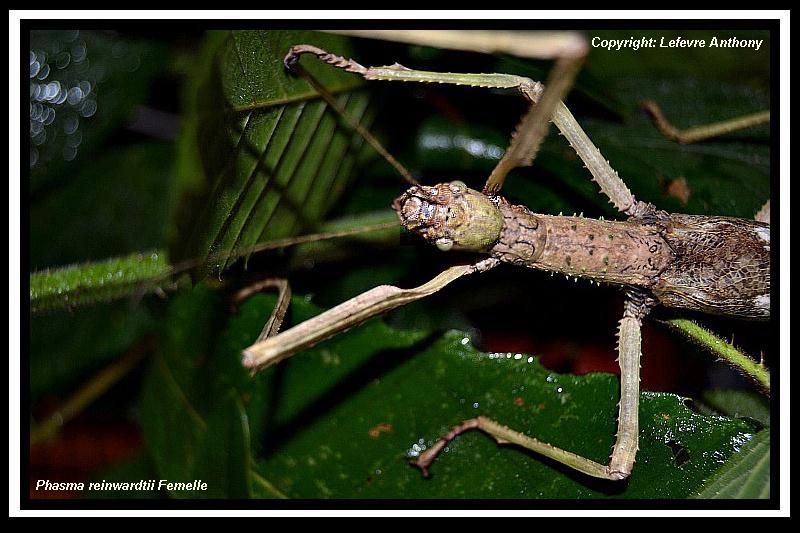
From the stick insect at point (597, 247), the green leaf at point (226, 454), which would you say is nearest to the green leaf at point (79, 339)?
the green leaf at point (226, 454)

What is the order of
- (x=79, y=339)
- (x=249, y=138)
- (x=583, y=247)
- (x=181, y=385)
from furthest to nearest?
1. (x=79, y=339)
2. (x=181, y=385)
3. (x=583, y=247)
4. (x=249, y=138)

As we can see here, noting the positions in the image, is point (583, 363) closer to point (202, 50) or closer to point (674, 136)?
point (674, 136)

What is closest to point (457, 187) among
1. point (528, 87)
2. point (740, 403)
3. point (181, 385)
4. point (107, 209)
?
point (528, 87)

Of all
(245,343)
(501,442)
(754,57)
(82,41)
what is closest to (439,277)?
(501,442)

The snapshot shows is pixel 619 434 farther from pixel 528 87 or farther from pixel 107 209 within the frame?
pixel 107 209

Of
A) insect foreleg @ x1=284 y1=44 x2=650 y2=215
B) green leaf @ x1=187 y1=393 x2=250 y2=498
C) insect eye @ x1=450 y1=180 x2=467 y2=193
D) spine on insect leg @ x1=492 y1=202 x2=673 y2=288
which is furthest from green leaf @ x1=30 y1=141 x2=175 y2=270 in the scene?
spine on insect leg @ x1=492 y1=202 x2=673 y2=288

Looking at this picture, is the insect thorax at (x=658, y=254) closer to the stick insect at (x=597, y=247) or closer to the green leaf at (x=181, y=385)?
the stick insect at (x=597, y=247)
